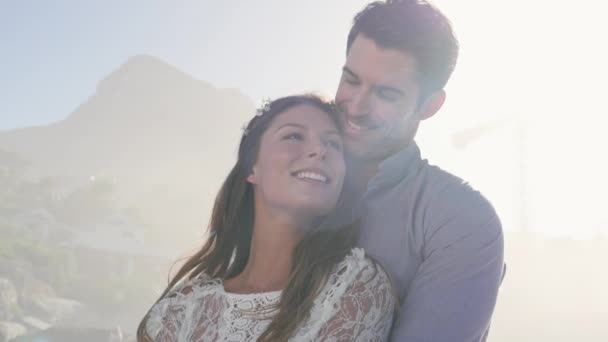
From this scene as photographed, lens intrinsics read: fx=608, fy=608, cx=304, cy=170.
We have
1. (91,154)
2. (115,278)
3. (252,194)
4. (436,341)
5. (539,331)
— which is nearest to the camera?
(436,341)

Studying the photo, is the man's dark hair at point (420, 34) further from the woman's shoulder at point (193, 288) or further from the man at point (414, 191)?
the woman's shoulder at point (193, 288)

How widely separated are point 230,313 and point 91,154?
16207 centimetres

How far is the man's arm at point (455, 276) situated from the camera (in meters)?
2.18

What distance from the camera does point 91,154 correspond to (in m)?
155

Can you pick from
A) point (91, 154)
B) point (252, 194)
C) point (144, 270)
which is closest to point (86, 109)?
point (91, 154)

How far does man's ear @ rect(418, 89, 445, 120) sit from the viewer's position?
2.98 m

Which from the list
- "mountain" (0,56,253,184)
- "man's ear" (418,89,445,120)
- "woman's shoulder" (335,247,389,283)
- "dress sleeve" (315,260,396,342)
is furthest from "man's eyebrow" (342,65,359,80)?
"mountain" (0,56,253,184)

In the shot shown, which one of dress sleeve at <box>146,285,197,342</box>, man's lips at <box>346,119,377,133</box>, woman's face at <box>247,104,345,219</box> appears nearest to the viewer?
dress sleeve at <box>146,285,197,342</box>

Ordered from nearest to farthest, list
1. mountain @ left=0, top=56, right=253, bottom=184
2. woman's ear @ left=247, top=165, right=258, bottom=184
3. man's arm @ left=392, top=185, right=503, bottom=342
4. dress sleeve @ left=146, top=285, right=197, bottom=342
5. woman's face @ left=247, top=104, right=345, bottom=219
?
1. man's arm @ left=392, top=185, right=503, bottom=342
2. dress sleeve @ left=146, top=285, right=197, bottom=342
3. woman's face @ left=247, top=104, right=345, bottom=219
4. woman's ear @ left=247, top=165, right=258, bottom=184
5. mountain @ left=0, top=56, right=253, bottom=184

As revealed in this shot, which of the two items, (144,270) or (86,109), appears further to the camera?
(86,109)

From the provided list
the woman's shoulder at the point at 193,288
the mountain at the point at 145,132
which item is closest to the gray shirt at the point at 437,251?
the woman's shoulder at the point at 193,288

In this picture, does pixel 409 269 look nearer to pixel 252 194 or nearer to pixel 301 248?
pixel 301 248

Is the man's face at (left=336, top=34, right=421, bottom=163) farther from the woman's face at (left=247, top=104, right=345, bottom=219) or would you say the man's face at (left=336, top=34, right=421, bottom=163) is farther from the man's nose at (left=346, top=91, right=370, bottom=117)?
the woman's face at (left=247, top=104, right=345, bottom=219)

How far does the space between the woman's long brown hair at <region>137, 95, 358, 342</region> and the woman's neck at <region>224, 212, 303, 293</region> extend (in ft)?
0.28
